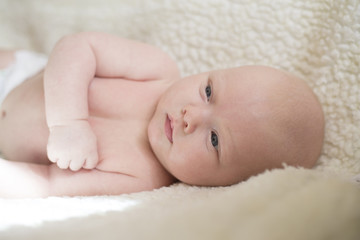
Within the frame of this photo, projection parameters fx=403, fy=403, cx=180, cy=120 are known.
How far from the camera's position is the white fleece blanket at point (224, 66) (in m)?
0.66

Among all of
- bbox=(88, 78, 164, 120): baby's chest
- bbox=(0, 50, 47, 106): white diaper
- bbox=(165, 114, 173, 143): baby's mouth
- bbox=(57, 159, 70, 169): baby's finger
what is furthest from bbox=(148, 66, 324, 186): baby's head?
bbox=(0, 50, 47, 106): white diaper

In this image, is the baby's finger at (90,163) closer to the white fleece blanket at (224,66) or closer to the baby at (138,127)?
the baby at (138,127)

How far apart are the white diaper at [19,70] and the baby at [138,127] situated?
0.09 meters

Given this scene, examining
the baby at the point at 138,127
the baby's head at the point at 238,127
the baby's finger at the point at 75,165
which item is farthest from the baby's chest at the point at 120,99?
the baby's finger at the point at 75,165

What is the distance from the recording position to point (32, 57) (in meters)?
1.56

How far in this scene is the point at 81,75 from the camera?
4.10ft

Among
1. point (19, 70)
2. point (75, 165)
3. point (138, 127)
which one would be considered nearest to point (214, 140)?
point (138, 127)

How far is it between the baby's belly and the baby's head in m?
0.37

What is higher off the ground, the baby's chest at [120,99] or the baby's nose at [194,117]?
the baby's nose at [194,117]

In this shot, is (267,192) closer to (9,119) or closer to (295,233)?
(295,233)

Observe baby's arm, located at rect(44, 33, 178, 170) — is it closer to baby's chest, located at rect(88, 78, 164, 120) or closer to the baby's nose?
baby's chest, located at rect(88, 78, 164, 120)

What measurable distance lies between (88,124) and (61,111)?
0.29 ft

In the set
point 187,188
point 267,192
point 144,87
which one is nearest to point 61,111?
point 144,87

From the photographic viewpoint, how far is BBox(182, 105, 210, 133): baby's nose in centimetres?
114
